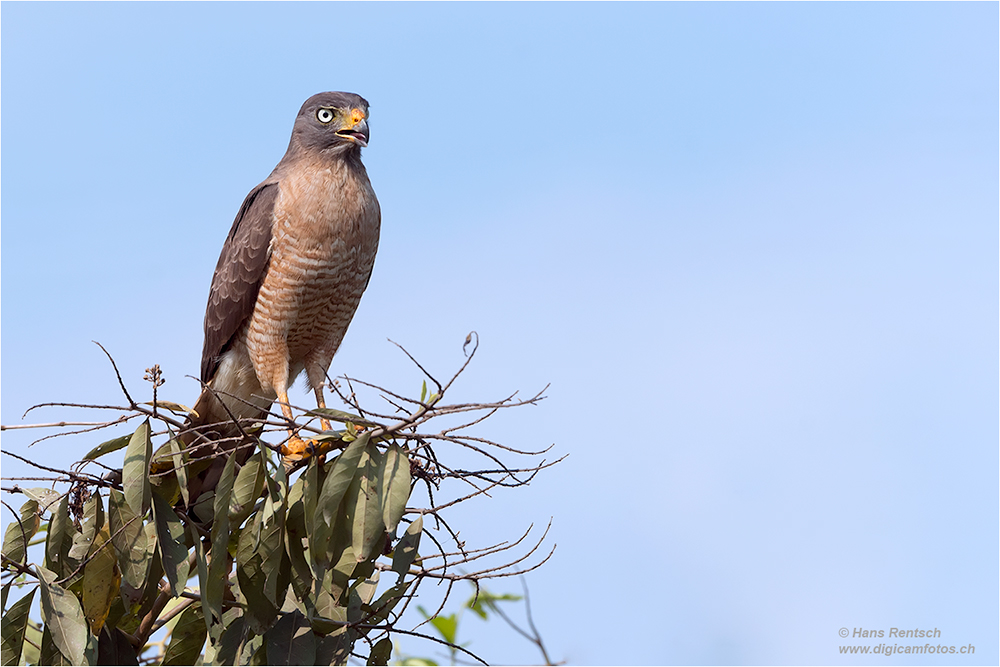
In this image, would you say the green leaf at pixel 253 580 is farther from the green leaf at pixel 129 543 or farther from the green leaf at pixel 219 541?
the green leaf at pixel 129 543

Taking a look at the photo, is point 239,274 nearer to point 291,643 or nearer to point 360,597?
point 360,597

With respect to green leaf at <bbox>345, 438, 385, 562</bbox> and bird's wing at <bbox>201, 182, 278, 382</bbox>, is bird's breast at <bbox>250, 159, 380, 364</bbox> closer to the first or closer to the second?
bird's wing at <bbox>201, 182, 278, 382</bbox>

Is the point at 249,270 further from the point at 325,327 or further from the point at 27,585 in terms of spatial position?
the point at 27,585

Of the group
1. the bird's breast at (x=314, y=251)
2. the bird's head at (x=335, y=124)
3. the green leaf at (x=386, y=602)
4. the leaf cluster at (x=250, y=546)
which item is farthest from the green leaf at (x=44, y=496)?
the bird's head at (x=335, y=124)

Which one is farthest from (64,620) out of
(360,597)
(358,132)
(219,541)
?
(358,132)

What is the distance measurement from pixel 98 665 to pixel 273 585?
3.08 ft

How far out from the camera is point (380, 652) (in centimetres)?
349

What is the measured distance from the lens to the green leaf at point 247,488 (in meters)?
Result: 3.12

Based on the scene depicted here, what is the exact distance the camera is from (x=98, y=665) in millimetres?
3447

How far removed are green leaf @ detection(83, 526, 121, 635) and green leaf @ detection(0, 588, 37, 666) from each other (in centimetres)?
19

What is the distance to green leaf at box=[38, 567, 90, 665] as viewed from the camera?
3064 millimetres

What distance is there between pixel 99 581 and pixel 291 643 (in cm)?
74

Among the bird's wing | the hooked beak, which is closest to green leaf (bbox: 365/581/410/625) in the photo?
the bird's wing

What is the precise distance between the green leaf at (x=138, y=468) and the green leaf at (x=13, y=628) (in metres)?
0.54
